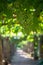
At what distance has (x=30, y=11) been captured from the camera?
3701 millimetres

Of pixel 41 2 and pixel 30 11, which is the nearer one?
pixel 41 2

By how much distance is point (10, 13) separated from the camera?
3621 mm

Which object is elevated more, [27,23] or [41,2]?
[41,2]

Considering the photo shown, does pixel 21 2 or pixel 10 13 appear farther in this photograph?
pixel 10 13

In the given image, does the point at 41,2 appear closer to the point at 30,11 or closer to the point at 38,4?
the point at 38,4

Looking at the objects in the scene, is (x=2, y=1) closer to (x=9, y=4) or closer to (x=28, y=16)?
(x=9, y=4)

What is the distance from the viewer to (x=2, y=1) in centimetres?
325

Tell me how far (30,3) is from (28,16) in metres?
0.30

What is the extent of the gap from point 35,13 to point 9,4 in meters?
0.65

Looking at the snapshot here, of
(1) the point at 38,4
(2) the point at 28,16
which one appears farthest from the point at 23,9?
(1) the point at 38,4

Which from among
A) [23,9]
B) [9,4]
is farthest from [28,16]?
[9,4]

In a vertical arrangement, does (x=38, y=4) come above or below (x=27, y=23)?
above

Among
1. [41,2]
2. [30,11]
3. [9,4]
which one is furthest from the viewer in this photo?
[30,11]

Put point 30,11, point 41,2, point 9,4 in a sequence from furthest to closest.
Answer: point 30,11 < point 9,4 < point 41,2
